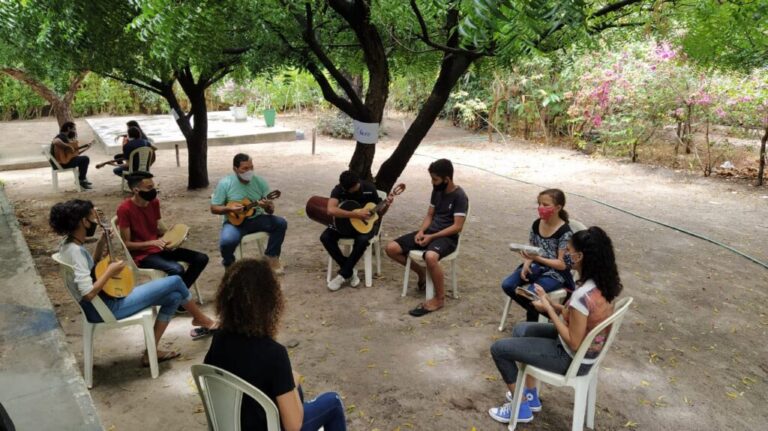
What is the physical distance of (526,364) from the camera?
304 cm

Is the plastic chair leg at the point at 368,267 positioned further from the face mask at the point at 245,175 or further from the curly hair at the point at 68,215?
the curly hair at the point at 68,215

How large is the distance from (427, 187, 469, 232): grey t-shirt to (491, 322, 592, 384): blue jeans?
1706 mm

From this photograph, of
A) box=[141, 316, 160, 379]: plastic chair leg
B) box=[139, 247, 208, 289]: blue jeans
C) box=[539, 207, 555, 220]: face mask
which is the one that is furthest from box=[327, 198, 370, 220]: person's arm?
box=[141, 316, 160, 379]: plastic chair leg

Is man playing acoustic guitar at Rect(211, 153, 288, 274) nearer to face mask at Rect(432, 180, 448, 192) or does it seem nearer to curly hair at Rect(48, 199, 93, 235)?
face mask at Rect(432, 180, 448, 192)

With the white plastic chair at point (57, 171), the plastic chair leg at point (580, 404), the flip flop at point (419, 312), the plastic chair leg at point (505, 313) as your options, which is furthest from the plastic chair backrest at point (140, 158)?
the plastic chair leg at point (580, 404)

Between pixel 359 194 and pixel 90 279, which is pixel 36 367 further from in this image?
pixel 359 194

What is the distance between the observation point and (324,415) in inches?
95.7

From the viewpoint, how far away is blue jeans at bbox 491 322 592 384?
9.71 ft

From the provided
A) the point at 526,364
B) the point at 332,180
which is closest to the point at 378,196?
the point at 526,364

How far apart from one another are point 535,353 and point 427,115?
4173mm

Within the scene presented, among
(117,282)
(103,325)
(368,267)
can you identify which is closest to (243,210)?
(368,267)

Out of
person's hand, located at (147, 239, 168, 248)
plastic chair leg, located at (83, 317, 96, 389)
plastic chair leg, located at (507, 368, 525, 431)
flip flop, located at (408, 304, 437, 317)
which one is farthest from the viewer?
flip flop, located at (408, 304, 437, 317)

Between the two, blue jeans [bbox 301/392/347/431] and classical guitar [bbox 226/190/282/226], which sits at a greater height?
classical guitar [bbox 226/190/282/226]

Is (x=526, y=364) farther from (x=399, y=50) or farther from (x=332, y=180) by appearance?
(x=332, y=180)
